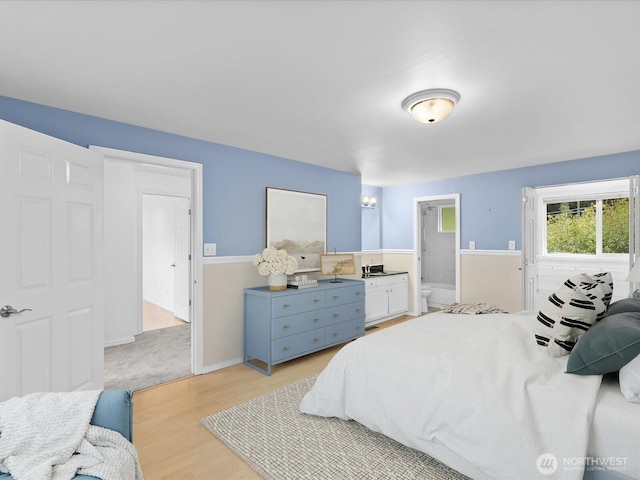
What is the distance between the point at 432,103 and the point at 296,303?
2.28 metres

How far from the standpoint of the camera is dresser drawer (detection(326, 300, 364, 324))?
4013 millimetres

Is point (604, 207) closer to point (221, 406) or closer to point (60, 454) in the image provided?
point (221, 406)

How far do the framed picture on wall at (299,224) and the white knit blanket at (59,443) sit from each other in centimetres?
270

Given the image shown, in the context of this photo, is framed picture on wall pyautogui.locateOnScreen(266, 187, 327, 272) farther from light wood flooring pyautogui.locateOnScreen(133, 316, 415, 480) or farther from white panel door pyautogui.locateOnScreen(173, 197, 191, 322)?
white panel door pyautogui.locateOnScreen(173, 197, 191, 322)

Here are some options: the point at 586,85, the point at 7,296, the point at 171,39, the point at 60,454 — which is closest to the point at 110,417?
the point at 60,454

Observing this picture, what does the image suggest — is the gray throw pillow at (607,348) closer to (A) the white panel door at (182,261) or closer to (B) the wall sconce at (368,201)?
(B) the wall sconce at (368,201)

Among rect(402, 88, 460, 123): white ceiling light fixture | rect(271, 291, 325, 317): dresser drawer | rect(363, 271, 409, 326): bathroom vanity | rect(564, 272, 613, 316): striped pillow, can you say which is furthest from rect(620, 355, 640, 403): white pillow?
rect(363, 271, 409, 326): bathroom vanity

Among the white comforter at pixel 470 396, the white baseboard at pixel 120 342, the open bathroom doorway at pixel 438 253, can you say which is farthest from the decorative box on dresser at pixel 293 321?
the open bathroom doorway at pixel 438 253

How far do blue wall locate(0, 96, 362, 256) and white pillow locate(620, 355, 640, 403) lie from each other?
3.19m

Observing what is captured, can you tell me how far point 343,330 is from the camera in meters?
4.16

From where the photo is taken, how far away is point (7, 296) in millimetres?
2025

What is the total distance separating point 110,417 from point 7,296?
46.0 inches

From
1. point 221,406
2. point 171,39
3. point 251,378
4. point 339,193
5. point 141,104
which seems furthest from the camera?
point 339,193

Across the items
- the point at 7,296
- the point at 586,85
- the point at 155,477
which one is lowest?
the point at 155,477
